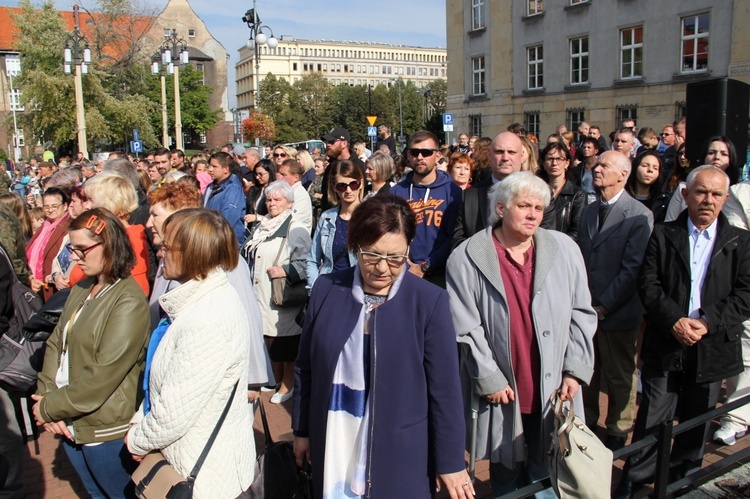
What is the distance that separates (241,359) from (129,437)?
2.02ft

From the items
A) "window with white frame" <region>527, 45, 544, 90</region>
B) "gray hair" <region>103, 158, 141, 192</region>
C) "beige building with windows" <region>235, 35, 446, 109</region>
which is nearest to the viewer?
"gray hair" <region>103, 158, 141, 192</region>

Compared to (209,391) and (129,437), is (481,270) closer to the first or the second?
(209,391)

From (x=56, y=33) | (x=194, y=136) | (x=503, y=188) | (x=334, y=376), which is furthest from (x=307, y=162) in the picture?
(x=194, y=136)

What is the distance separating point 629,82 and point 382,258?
85.1 feet

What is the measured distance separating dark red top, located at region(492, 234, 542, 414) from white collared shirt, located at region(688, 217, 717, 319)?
4.45 ft

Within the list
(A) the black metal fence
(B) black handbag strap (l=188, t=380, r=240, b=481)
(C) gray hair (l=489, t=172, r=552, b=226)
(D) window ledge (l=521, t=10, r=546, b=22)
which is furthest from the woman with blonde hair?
(D) window ledge (l=521, t=10, r=546, b=22)

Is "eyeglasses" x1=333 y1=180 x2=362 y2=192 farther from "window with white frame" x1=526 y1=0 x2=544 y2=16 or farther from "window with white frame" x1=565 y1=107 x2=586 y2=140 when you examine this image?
"window with white frame" x1=526 y1=0 x2=544 y2=16

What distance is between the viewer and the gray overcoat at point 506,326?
120 inches

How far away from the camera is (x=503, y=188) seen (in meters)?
3.20

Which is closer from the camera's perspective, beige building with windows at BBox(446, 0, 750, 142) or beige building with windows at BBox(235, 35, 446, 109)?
beige building with windows at BBox(446, 0, 750, 142)

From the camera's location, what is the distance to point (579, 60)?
90.8 ft

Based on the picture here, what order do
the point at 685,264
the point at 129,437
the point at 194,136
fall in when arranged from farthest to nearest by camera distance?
1. the point at 194,136
2. the point at 685,264
3. the point at 129,437

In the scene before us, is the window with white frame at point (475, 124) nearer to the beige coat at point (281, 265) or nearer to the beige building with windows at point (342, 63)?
the beige coat at point (281, 265)

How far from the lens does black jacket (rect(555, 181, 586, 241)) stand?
5.05 metres
